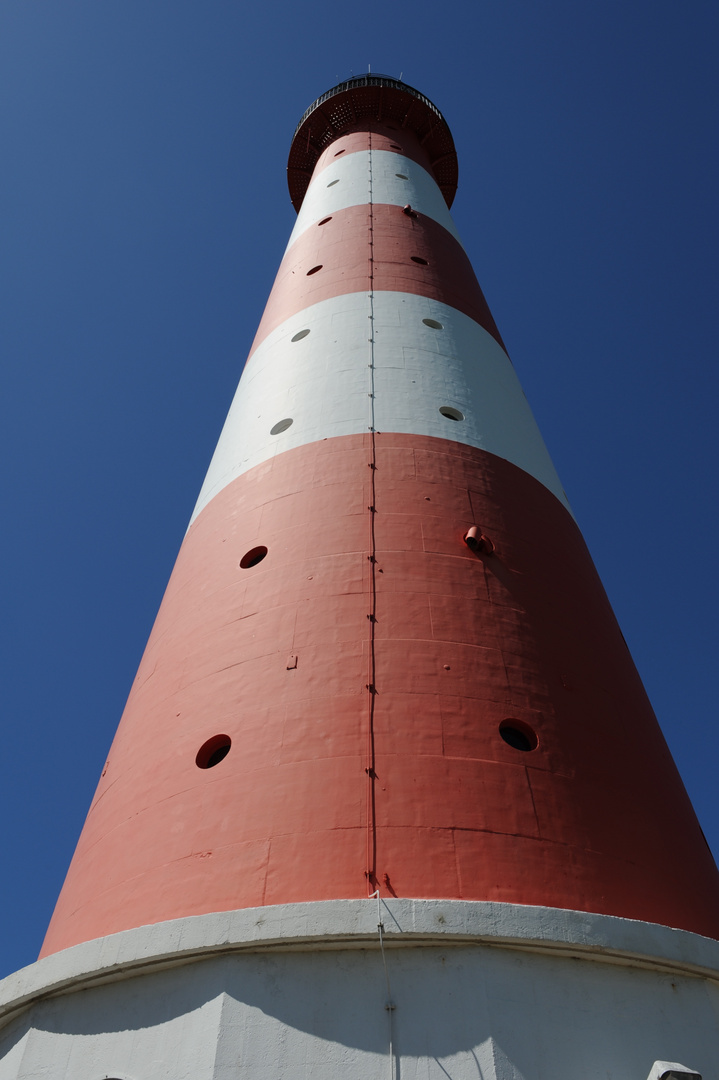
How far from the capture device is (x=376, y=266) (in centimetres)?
1395

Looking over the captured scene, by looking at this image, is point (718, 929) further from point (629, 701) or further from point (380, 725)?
point (380, 725)

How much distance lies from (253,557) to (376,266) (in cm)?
691

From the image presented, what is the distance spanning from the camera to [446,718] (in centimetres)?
697

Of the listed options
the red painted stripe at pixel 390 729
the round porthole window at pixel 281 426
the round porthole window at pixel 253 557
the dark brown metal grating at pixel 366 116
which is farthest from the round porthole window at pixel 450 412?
the dark brown metal grating at pixel 366 116

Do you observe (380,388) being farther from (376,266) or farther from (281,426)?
(376,266)

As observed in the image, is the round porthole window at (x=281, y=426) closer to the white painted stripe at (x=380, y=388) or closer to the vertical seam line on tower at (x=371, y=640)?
the white painted stripe at (x=380, y=388)

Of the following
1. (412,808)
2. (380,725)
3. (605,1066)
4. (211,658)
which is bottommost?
(605,1066)

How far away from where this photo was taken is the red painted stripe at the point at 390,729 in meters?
6.21

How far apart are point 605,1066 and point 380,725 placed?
9.20 ft

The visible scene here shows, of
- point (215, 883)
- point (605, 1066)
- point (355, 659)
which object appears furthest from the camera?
point (355, 659)

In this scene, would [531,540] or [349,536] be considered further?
[531,540]

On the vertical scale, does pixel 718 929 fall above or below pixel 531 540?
below

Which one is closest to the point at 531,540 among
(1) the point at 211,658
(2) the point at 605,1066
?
(1) the point at 211,658

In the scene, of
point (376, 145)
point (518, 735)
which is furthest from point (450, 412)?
point (376, 145)
